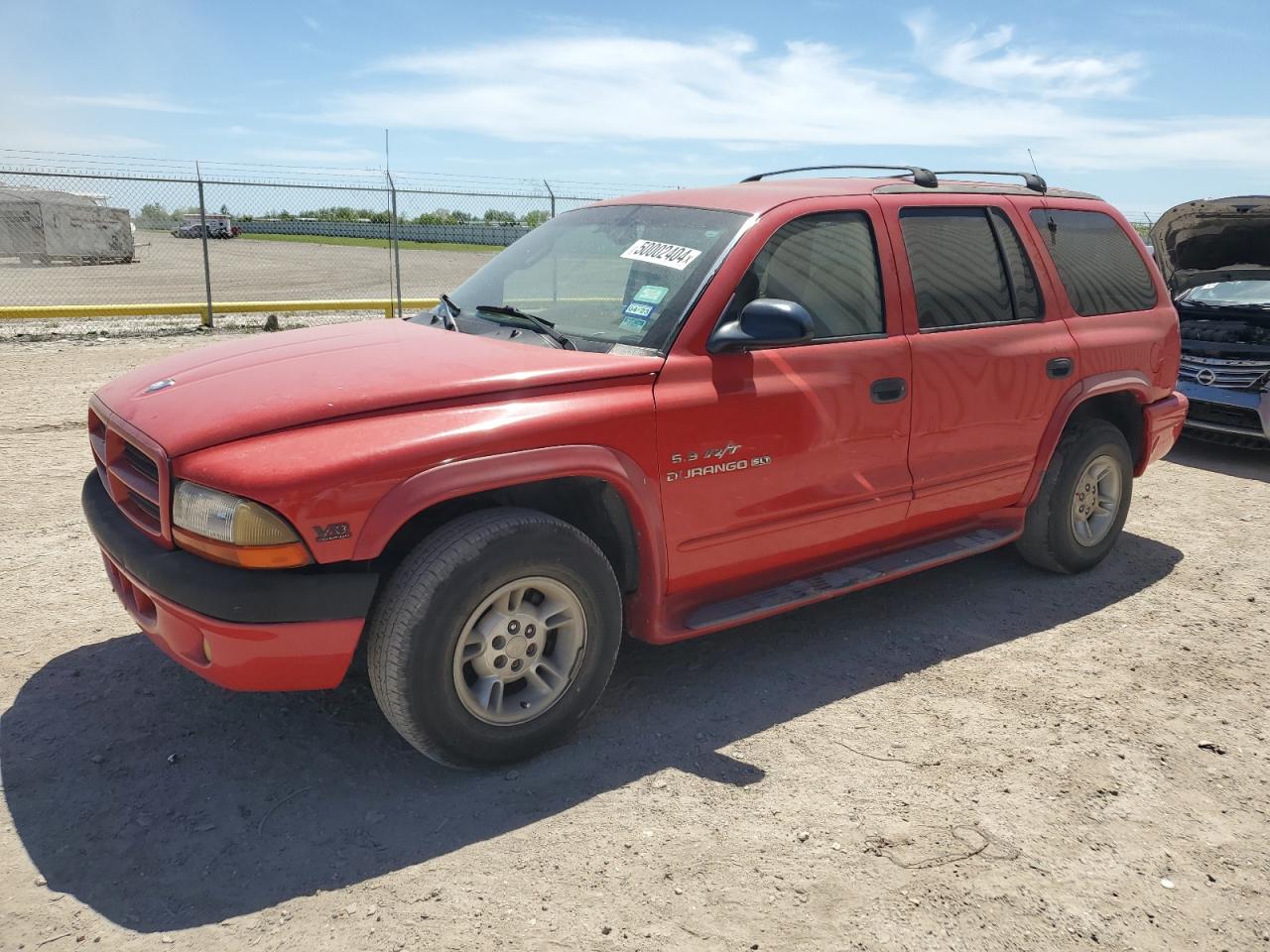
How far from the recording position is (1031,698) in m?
3.78

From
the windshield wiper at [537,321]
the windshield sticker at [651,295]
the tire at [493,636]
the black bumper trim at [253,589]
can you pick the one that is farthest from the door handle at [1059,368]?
the black bumper trim at [253,589]

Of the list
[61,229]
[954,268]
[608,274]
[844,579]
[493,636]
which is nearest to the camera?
[493,636]

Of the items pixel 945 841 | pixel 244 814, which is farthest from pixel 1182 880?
pixel 244 814

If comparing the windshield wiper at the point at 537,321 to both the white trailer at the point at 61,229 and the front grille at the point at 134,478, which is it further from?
the white trailer at the point at 61,229

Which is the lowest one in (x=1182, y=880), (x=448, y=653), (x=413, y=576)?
(x=1182, y=880)

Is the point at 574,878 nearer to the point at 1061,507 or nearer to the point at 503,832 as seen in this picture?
the point at 503,832

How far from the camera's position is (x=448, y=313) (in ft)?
13.2

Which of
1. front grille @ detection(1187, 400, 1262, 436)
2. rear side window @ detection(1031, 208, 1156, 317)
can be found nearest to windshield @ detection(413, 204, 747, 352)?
rear side window @ detection(1031, 208, 1156, 317)

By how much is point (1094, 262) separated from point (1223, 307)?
160 inches

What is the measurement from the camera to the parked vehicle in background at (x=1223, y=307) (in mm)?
7586

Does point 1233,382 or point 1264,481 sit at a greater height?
point 1233,382

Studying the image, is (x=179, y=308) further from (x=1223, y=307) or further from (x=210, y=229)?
(x=210, y=229)

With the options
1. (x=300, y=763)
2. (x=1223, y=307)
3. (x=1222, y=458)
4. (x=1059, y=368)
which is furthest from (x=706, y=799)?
(x=1223, y=307)

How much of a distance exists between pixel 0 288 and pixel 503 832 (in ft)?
70.1
